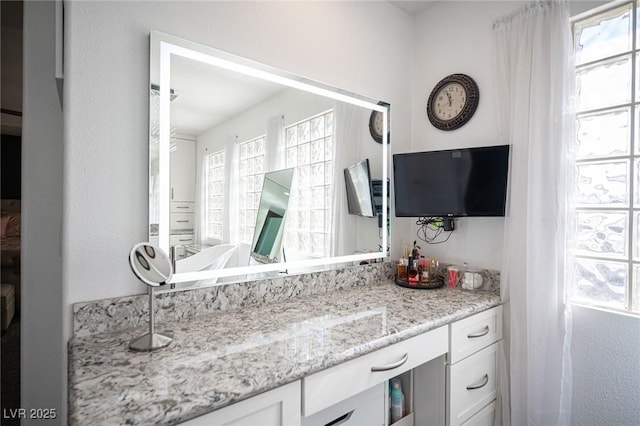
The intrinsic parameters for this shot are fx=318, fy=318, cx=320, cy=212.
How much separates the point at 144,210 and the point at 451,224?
5.34 feet

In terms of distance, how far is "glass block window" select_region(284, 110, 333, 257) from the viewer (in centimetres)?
160

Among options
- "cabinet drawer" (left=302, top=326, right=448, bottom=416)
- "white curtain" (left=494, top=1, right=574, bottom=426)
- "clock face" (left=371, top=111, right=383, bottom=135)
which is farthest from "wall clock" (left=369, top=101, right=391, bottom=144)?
"cabinet drawer" (left=302, top=326, right=448, bottom=416)

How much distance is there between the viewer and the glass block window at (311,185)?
160cm

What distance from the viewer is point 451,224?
1.92 m

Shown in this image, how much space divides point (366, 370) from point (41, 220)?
1246 millimetres

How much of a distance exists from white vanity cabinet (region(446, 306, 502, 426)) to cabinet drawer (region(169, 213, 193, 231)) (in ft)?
3.91

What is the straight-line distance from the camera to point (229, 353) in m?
0.94

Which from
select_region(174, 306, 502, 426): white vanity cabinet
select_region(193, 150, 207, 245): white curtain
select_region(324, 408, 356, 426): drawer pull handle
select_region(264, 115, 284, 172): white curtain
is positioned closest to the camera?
select_region(174, 306, 502, 426): white vanity cabinet

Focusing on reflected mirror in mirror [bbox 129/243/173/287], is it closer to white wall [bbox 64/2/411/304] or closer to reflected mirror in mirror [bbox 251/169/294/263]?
white wall [bbox 64/2/411/304]

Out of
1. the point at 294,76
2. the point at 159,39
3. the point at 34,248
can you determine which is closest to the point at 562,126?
the point at 294,76

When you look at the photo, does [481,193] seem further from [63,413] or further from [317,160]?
[63,413]

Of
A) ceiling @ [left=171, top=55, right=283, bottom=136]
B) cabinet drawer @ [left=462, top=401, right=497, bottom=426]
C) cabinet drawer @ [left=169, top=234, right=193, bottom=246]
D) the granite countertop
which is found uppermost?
ceiling @ [left=171, top=55, right=283, bottom=136]

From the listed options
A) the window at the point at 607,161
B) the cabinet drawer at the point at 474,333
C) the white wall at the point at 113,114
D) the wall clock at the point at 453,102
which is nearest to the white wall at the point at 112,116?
the white wall at the point at 113,114

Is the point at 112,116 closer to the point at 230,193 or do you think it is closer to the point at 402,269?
the point at 230,193
